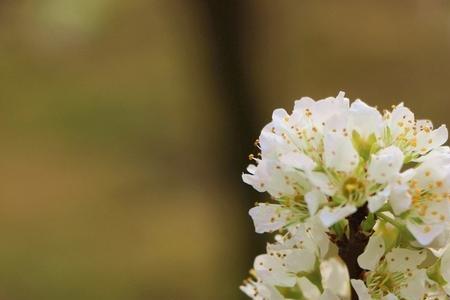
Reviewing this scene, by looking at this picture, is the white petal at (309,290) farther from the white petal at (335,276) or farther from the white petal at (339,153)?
the white petal at (339,153)

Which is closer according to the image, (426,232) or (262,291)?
(426,232)

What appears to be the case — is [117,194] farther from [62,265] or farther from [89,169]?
[62,265]

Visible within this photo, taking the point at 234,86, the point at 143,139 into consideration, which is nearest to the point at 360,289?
the point at 234,86

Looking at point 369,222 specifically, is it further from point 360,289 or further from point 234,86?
point 234,86

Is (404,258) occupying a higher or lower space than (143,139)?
higher

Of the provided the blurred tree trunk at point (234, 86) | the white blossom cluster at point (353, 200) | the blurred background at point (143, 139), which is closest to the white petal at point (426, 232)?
the white blossom cluster at point (353, 200)

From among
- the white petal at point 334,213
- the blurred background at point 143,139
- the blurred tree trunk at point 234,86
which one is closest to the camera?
the white petal at point 334,213
